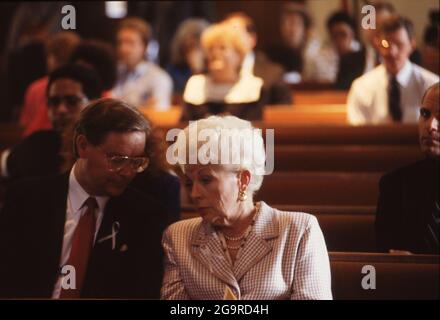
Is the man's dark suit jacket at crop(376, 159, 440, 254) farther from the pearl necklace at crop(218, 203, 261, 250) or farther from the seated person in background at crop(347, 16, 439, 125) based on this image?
the seated person in background at crop(347, 16, 439, 125)

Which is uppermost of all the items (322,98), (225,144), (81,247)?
(322,98)

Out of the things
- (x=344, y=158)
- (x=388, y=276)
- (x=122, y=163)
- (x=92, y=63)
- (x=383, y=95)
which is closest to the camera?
(x=388, y=276)

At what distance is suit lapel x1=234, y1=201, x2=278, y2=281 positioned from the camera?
10.3 ft

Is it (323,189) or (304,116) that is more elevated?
(304,116)

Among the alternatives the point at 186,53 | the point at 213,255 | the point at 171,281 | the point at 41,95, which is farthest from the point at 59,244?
the point at 186,53

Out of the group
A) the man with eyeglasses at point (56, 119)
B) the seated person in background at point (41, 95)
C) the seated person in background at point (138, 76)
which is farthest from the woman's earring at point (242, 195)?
the seated person in background at point (138, 76)

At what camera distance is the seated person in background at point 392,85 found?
5773 millimetres

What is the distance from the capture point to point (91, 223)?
3635mm

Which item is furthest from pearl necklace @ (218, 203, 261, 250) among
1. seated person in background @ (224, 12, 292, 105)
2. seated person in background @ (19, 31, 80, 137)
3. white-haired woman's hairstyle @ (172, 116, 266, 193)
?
seated person in background @ (224, 12, 292, 105)

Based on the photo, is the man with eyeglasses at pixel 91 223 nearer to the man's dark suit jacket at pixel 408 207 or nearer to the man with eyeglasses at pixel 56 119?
the man's dark suit jacket at pixel 408 207

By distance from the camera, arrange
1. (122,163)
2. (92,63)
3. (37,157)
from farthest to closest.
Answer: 1. (92,63)
2. (37,157)
3. (122,163)

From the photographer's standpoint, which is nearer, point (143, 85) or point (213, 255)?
point (213, 255)

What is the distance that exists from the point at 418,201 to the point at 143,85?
473 centimetres

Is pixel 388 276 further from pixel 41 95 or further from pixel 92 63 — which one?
pixel 41 95
